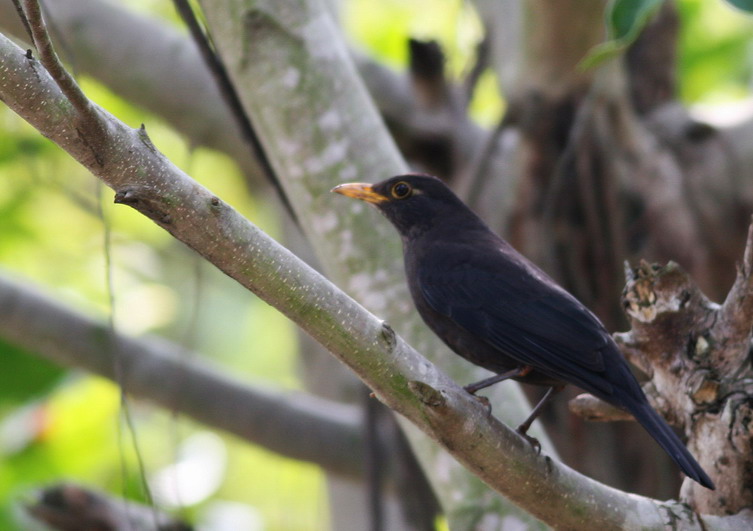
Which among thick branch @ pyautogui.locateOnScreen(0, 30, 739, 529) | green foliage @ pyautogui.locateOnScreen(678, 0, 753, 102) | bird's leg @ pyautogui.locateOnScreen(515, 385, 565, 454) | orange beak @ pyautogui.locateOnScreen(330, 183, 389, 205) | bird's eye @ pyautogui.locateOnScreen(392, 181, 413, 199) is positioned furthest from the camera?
green foliage @ pyautogui.locateOnScreen(678, 0, 753, 102)

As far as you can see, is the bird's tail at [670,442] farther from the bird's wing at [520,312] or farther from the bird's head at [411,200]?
the bird's head at [411,200]

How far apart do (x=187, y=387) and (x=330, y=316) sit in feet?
9.45

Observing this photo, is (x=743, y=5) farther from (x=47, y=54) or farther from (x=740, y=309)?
(x=47, y=54)

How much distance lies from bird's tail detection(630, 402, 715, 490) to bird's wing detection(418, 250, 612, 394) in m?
0.13

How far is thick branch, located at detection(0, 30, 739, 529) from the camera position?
1.99m

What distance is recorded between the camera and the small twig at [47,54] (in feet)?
5.92

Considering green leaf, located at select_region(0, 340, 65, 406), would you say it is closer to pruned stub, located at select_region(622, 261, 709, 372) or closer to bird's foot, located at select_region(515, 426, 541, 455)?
bird's foot, located at select_region(515, 426, 541, 455)

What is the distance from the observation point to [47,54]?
1836mm

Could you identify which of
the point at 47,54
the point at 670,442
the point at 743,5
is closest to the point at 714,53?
the point at 743,5

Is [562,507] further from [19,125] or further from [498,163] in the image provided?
[19,125]

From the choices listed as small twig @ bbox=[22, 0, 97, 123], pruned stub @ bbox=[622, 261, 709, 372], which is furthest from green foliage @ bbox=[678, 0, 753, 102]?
small twig @ bbox=[22, 0, 97, 123]

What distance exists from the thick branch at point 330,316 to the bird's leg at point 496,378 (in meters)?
0.50

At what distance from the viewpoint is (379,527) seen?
427 cm

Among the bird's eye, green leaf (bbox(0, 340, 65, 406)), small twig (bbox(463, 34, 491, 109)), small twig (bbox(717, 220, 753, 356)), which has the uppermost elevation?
small twig (bbox(463, 34, 491, 109))
